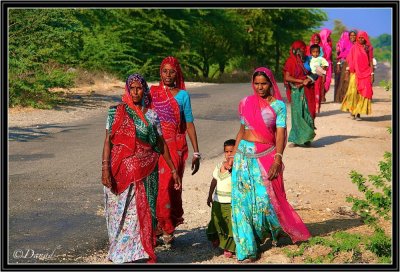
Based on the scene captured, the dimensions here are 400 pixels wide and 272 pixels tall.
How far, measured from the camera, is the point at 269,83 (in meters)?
7.90

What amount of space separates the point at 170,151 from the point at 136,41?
31785 millimetres

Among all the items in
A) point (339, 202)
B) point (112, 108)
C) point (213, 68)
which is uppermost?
point (112, 108)

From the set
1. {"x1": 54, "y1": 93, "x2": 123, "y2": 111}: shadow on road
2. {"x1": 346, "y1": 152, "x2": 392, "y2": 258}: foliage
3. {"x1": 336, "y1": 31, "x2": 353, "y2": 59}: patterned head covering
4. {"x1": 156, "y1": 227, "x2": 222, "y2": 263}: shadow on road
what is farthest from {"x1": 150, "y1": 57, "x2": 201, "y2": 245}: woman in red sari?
{"x1": 336, "y1": 31, "x2": 353, "y2": 59}: patterned head covering

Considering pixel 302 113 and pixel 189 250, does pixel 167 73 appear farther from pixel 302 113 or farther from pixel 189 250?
pixel 302 113

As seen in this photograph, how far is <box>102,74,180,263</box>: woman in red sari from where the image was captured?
7.43 metres

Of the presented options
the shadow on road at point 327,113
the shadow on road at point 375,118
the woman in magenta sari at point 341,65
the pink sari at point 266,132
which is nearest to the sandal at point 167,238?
the pink sari at point 266,132

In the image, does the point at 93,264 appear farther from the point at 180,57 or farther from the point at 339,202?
→ the point at 180,57

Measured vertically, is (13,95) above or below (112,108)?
below

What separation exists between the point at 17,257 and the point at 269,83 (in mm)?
2756

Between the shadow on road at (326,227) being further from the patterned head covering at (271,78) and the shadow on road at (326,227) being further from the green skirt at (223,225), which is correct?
the patterned head covering at (271,78)

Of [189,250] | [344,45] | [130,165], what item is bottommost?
[189,250]

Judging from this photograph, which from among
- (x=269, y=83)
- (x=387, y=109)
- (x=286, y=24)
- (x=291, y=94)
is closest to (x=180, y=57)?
(x=286, y=24)

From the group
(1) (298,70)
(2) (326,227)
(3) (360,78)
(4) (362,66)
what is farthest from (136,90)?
(4) (362,66)

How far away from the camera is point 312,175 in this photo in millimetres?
12570
